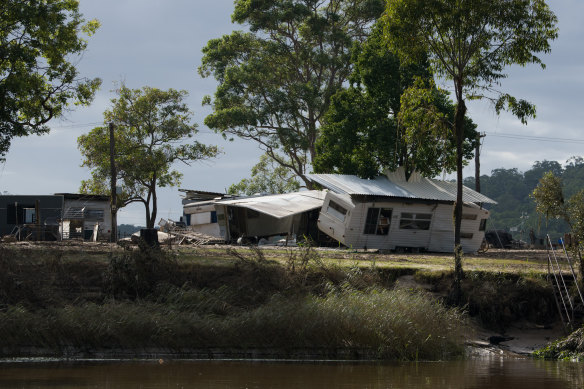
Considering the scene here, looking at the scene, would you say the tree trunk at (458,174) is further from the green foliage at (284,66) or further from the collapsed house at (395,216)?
the green foliage at (284,66)

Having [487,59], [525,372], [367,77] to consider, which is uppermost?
[367,77]

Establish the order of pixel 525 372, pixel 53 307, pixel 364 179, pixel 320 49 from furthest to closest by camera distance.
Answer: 1. pixel 320 49
2. pixel 364 179
3. pixel 53 307
4. pixel 525 372

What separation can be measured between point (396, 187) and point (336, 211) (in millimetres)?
3084

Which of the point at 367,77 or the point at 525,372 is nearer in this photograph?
the point at 525,372

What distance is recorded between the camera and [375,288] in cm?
1725

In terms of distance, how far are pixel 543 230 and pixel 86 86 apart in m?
61.9

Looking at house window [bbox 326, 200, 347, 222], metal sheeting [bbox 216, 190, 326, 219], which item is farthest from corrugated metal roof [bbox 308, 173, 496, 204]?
metal sheeting [bbox 216, 190, 326, 219]

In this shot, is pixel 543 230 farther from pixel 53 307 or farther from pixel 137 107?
pixel 53 307

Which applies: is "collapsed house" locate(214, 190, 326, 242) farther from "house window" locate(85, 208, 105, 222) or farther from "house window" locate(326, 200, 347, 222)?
"house window" locate(85, 208, 105, 222)

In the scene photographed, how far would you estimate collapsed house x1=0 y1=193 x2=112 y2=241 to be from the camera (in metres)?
40.2

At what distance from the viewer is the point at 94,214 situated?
43469mm

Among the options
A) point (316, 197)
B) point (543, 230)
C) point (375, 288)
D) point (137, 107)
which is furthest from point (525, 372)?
point (543, 230)

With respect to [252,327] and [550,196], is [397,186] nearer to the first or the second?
[550,196]

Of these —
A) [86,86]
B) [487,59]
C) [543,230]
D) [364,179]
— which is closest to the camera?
[487,59]
